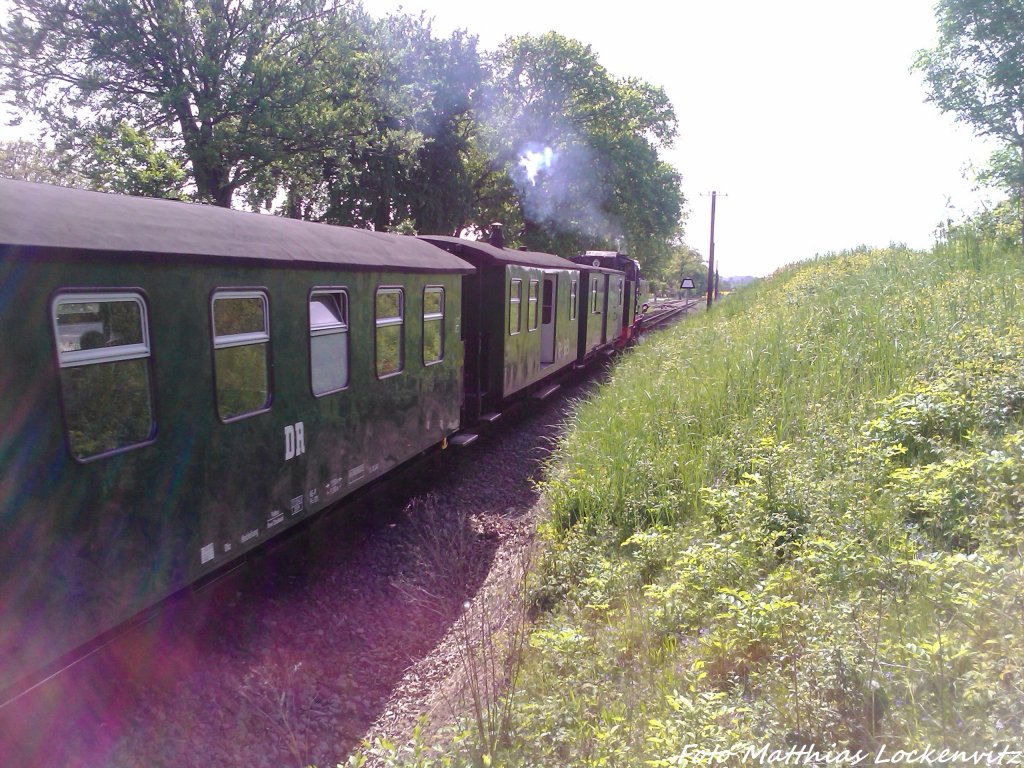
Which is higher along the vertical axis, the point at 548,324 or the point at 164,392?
the point at 548,324

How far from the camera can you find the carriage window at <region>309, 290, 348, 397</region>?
17.4 feet

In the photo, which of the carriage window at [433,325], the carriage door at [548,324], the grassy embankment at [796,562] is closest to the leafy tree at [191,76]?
→ the carriage door at [548,324]

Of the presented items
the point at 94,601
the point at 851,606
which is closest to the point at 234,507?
the point at 94,601

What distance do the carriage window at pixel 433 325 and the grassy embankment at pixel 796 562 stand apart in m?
1.79

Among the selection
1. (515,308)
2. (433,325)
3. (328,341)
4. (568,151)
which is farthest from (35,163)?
(328,341)

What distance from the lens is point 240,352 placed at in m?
4.49

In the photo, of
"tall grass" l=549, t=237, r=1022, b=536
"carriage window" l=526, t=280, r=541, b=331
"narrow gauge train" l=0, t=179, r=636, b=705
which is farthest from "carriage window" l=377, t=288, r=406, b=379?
"carriage window" l=526, t=280, r=541, b=331

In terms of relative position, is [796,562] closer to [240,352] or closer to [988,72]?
[240,352]

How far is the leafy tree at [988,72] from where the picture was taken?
1426cm

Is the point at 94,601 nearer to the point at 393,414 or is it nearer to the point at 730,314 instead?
the point at 393,414

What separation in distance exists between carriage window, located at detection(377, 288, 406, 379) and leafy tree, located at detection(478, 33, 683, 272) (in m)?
24.1

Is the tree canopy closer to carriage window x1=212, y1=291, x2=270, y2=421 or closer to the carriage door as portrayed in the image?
the carriage door

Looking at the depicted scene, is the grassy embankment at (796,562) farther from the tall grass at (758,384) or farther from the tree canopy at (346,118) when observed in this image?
the tree canopy at (346,118)

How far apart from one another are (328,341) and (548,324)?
729 centimetres
